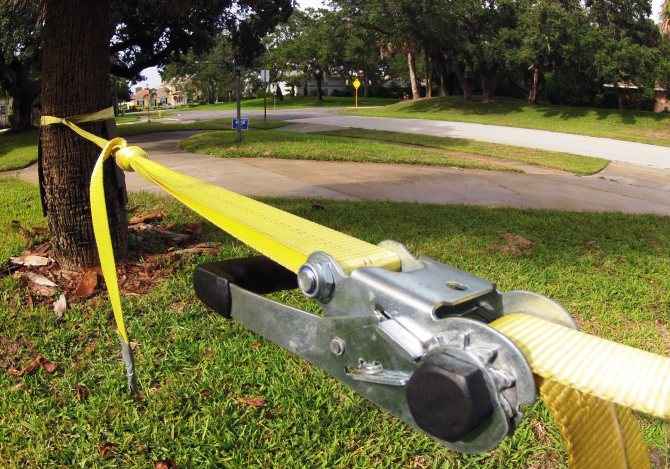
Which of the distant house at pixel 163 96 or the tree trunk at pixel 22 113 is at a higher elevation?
the distant house at pixel 163 96

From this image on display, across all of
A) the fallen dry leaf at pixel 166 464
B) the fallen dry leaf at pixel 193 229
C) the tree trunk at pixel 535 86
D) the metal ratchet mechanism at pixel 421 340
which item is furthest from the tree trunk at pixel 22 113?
the metal ratchet mechanism at pixel 421 340

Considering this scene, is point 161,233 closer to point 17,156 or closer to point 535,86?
point 17,156

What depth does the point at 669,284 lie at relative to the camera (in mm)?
4164

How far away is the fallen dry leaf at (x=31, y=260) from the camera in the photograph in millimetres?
3793

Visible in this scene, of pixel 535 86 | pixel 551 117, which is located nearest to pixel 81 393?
pixel 551 117

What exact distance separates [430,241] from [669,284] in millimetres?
1821

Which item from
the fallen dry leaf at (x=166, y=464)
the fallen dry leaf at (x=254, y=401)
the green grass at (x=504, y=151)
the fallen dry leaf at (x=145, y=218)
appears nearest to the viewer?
the fallen dry leaf at (x=166, y=464)

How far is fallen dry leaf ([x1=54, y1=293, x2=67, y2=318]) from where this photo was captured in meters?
3.27

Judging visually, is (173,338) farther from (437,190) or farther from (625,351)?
(437,190)

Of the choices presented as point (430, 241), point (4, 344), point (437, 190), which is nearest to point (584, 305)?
point (430, 241)

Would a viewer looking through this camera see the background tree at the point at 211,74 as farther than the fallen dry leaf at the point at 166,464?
Yes

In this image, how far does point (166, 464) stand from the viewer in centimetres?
212

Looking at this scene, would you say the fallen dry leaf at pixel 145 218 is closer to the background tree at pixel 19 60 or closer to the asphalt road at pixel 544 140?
the background tree at pixel 19 60

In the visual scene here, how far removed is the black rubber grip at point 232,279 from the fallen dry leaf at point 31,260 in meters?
2.97
